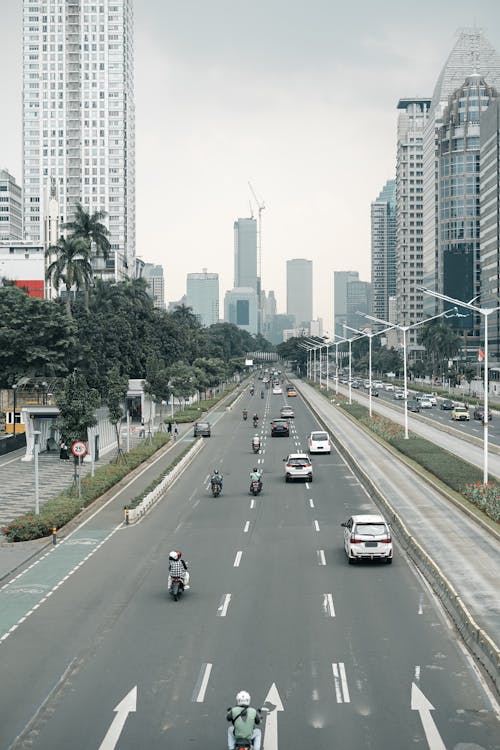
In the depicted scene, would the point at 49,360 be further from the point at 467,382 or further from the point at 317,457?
the point at 467,382

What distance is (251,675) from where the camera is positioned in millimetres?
17906

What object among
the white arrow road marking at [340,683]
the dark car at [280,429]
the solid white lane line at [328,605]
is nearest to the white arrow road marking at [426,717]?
the white arrow road marking at [340,683]

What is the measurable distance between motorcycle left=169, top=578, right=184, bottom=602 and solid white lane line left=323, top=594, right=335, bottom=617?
402 centimetres

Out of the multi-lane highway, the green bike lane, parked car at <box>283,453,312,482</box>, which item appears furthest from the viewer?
parked car at <box>283,453,312,482</box>

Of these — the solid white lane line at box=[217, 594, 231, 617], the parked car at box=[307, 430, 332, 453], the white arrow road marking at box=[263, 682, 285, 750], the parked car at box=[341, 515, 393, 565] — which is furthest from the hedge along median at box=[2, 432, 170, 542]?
the white arrow road marking at box=[263, 682, 285, 750]

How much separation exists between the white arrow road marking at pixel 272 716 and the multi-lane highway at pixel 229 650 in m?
0.03

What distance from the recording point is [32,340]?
84688 mm

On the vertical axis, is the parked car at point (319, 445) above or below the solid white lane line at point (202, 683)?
above

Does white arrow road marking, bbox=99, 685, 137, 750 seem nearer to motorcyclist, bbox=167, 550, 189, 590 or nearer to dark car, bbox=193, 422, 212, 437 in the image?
motorcyclist, bbox=167, 550, 189, 590

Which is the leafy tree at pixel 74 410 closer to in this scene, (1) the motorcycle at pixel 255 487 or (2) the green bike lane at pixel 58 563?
(2) the green bike lane at pixel 58 563

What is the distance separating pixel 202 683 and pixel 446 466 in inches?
1419

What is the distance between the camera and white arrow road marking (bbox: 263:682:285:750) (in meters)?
14.7

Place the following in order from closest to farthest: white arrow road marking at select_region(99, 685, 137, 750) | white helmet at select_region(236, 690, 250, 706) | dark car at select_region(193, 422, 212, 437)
A: white helmet at select_region(236, 690, 250, 706) < white arrow road marking at select_region(99, 685, 137, 750) < dark car at select_region(193, 422, 212, 437)

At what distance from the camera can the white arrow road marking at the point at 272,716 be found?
48.2ft
